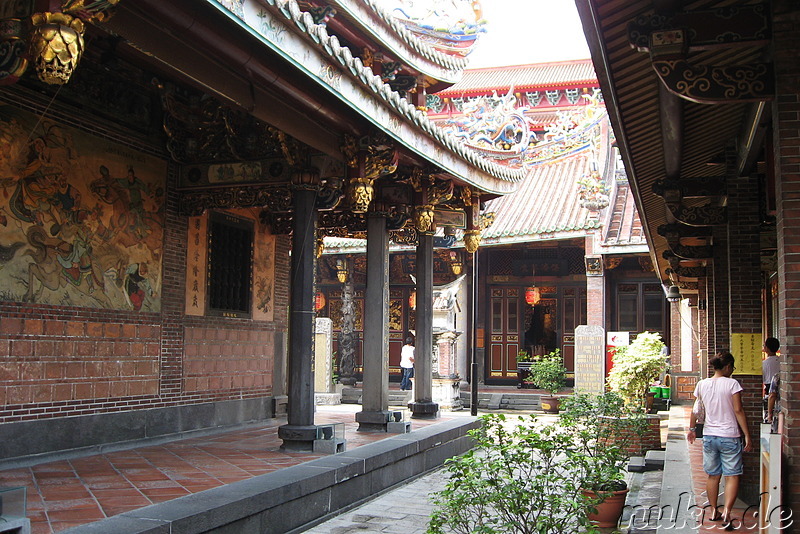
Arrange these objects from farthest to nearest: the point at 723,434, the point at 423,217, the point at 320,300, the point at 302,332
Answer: the point at 320,300 → the point at 423,217 → the point at 302,332 → the point at 723,434

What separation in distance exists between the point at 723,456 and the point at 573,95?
24.3 metres

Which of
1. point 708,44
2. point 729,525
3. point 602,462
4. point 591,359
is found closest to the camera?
point 708,44

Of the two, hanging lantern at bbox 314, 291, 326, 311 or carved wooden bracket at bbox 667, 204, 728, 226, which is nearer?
carved wooden bracket at bbox 667, 204, 728, 226

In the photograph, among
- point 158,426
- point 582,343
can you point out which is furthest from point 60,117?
point 582,343

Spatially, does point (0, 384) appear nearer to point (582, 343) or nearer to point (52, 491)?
point (52, 491)

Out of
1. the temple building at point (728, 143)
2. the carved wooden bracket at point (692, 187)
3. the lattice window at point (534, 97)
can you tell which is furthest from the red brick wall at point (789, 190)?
the lattice window at point (534, 97)

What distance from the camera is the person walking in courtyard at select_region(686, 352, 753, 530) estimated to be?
625 centimetres

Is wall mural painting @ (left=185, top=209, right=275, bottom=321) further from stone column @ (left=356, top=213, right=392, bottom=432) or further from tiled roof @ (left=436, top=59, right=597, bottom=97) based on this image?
tiled roof @ (left=436, top=59, right=597, bottom=97)

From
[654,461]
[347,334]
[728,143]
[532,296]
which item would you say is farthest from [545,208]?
[728,143]

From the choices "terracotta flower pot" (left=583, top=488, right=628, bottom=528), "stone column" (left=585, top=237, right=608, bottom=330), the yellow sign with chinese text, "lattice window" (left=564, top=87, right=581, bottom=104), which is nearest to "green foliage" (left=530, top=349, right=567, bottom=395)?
"stone column" (left=585, top=237, right=608, bottom=330)

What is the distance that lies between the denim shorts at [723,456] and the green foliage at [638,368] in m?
7.99

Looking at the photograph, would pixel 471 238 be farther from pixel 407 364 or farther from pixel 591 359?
pixel 407 364

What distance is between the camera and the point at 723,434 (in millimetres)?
6309

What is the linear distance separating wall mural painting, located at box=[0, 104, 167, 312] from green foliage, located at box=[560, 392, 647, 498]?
16.4 feet
